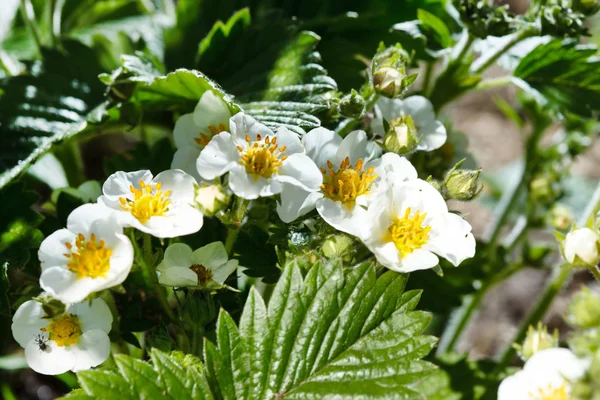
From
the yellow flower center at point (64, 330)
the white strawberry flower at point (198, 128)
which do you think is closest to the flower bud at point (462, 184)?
the white strawberry flower at point (198, 128)

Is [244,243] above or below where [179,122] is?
below

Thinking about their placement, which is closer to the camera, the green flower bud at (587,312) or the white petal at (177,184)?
the green flower bud at (587,312)

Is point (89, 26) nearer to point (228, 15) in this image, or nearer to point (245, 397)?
point (228, 15)

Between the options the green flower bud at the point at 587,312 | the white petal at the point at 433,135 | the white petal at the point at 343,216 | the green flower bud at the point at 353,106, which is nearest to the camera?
the green flower bud at the point at 587,312

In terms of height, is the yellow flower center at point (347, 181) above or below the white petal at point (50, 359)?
above

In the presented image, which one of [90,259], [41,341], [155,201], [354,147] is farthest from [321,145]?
[41,341]

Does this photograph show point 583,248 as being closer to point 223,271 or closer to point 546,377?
point 546,377

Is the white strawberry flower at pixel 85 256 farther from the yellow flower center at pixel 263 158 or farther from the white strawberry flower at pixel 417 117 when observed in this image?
the white strawberry flower at pixel 417 117

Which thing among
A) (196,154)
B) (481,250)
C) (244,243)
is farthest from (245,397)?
(481,250)
